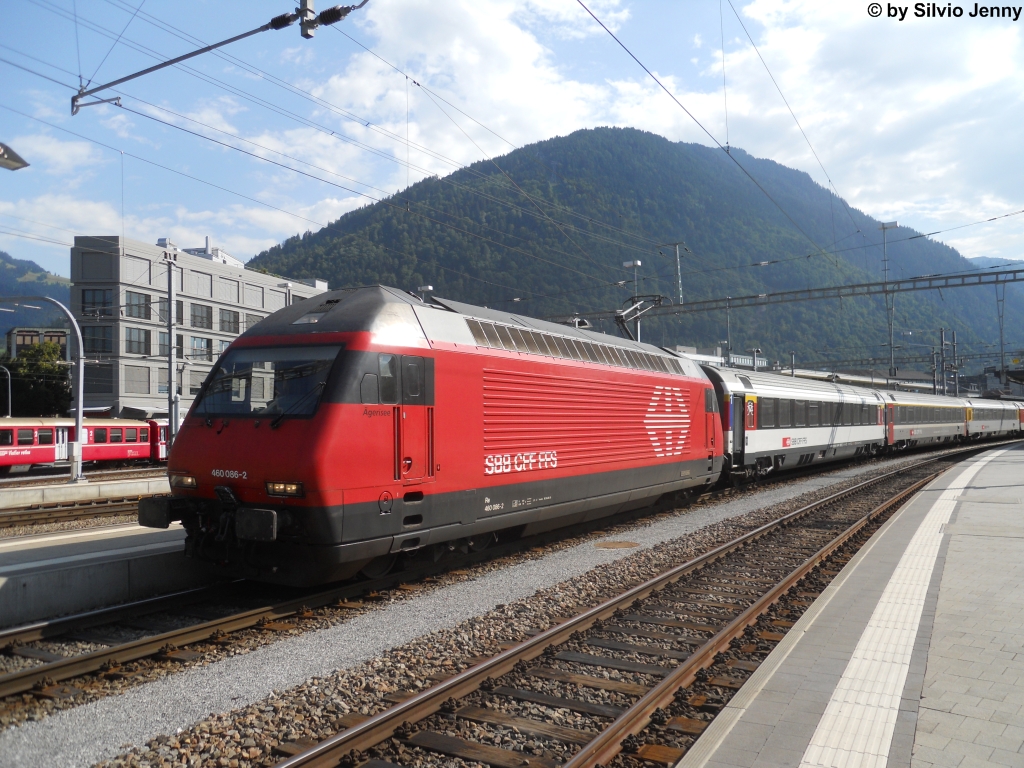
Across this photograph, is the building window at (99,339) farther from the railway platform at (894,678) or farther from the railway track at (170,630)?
the railway platform at (894,678)

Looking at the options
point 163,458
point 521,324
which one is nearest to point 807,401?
point 521,324

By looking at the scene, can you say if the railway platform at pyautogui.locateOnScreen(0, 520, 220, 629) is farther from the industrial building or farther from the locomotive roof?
the industrial building

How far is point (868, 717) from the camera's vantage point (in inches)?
189

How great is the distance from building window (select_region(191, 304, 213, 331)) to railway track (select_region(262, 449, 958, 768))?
49.4 metres

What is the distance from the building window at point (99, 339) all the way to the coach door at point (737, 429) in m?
42.6

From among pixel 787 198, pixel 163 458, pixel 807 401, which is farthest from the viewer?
pixel 787 198

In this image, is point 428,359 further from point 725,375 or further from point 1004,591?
point 725,375

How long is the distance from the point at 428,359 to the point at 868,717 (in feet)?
19.0

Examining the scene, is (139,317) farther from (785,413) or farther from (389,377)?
(389,377)

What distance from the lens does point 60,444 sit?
31.6 metres

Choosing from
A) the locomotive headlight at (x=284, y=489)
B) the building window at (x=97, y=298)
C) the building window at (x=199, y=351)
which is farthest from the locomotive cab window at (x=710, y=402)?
the building window at (x=97, y=298)

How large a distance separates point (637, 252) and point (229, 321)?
83.9 meters

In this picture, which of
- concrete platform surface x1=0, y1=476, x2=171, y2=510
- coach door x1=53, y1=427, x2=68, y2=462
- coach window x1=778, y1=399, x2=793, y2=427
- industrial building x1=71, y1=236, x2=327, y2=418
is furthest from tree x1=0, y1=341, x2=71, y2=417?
coach window x1=778, y1=399, x2=793, y2=427

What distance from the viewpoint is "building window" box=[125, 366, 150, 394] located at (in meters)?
48.1
